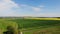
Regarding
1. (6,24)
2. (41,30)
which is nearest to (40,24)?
(41,30)

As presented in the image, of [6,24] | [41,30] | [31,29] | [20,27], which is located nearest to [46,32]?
[41,30]

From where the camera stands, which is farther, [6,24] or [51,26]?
[51,26]

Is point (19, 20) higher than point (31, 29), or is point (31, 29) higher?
point (19, 20)

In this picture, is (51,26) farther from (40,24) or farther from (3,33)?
(3,33)

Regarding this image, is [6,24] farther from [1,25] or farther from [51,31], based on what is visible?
[51,31]

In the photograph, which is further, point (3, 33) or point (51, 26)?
point (51, 26)

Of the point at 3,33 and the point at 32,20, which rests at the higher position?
the point at 32,20
